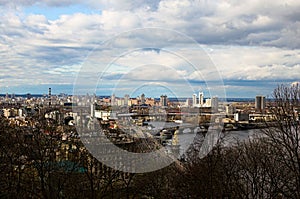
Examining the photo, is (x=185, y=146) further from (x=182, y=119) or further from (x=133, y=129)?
(x=133, y=129)

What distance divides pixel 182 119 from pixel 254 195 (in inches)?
93.4

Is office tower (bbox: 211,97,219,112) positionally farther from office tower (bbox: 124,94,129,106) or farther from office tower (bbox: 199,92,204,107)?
office tower (bbox: 124,94,129,106)

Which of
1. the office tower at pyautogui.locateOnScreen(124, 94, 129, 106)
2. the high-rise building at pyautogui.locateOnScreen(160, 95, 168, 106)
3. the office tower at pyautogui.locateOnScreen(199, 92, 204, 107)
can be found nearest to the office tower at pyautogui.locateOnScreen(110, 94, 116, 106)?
the office tower at pyautogui.locateOnScreen(124, 94, 129, 106)

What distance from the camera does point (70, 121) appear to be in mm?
8383

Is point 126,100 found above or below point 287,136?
above

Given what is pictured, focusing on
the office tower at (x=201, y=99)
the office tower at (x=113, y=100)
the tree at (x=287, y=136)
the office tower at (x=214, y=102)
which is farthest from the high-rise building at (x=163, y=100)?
the tree at (x=287, y=136)

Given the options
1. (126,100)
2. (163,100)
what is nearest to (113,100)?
(126,100)

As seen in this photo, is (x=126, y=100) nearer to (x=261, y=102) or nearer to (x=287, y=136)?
(x=287, y=136)

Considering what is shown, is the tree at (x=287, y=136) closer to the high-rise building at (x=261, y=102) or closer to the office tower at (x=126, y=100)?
the high-rise building at (x=261, y=102)

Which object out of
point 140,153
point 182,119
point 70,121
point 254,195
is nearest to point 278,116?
point 254,195

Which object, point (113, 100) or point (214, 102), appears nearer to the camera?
point (113, 100)

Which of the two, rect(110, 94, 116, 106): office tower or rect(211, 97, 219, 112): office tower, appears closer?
rect(110, 94, 116, 106): office tower

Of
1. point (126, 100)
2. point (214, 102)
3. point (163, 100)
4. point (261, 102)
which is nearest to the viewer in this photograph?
point (126, 100)

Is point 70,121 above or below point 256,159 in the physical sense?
above
